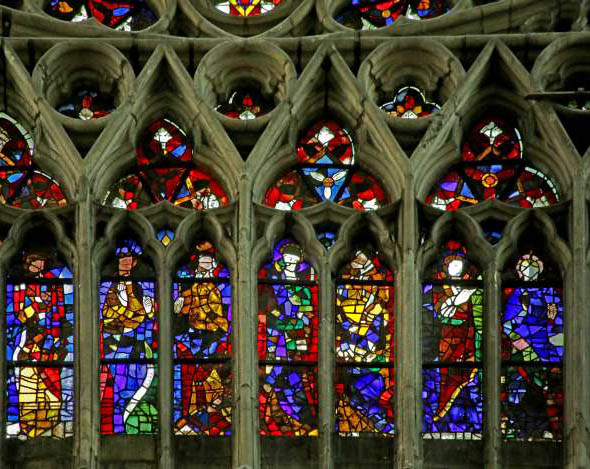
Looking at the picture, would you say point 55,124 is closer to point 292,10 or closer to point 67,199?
point 67,199

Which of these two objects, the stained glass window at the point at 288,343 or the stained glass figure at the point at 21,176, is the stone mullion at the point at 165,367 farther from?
the stained glass figure at the point at 21,176

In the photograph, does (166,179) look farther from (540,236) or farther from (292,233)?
(540,236)

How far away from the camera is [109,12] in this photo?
26.3 metres

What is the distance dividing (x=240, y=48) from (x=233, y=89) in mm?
387

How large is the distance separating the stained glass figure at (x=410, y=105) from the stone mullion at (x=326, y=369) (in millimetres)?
1676

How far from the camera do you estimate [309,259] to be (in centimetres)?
2491

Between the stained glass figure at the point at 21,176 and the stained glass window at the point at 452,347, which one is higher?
the stained glass figure at the point at 21,176

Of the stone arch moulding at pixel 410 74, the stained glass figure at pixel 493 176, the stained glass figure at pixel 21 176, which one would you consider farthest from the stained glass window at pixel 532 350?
the stained glass figure at pixel 21 176

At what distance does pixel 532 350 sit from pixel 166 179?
335cm

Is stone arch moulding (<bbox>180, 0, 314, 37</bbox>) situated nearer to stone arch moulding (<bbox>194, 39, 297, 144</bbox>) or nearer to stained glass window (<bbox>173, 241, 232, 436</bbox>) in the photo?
stone arch moulding (<bbox>194, 39, 297, 144</bbox>)

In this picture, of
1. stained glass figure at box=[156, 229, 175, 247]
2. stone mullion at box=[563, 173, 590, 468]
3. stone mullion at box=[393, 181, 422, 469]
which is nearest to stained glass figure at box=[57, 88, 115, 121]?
stained glass figure at box=[156, 229, 175, 247]

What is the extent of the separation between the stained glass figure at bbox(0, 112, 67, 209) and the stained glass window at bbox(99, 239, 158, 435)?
79cm

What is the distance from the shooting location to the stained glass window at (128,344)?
24.4 metres

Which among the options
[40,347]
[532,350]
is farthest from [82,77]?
[532,350]
